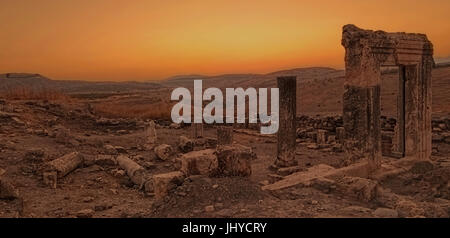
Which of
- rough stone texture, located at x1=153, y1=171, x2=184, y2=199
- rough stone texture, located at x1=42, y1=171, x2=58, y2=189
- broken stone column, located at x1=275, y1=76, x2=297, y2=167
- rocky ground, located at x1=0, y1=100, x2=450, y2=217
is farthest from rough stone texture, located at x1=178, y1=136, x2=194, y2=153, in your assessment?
rough stone texture, located at x1=153, y1=171, x2=184, y2=199

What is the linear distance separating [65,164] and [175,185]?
4.15m

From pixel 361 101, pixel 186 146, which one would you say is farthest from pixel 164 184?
pixel 186 146

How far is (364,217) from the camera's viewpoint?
6.64 m

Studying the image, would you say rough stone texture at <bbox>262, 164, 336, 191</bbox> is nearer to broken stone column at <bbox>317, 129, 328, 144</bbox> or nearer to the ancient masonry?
the ancient masonry

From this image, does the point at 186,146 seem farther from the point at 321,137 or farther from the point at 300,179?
the point at 300,179

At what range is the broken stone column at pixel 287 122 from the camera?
39.5ft

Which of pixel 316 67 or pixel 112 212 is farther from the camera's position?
pixel 316 67

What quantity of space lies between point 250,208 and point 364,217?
1923 mm

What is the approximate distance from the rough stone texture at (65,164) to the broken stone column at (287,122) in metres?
5.91

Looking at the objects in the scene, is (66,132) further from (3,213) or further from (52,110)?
(3,213)

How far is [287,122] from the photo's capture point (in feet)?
39.5

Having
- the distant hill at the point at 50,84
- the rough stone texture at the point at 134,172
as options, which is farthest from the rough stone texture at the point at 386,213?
the distant hill at the point at 50,84

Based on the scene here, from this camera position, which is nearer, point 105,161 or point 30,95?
point 105,161
